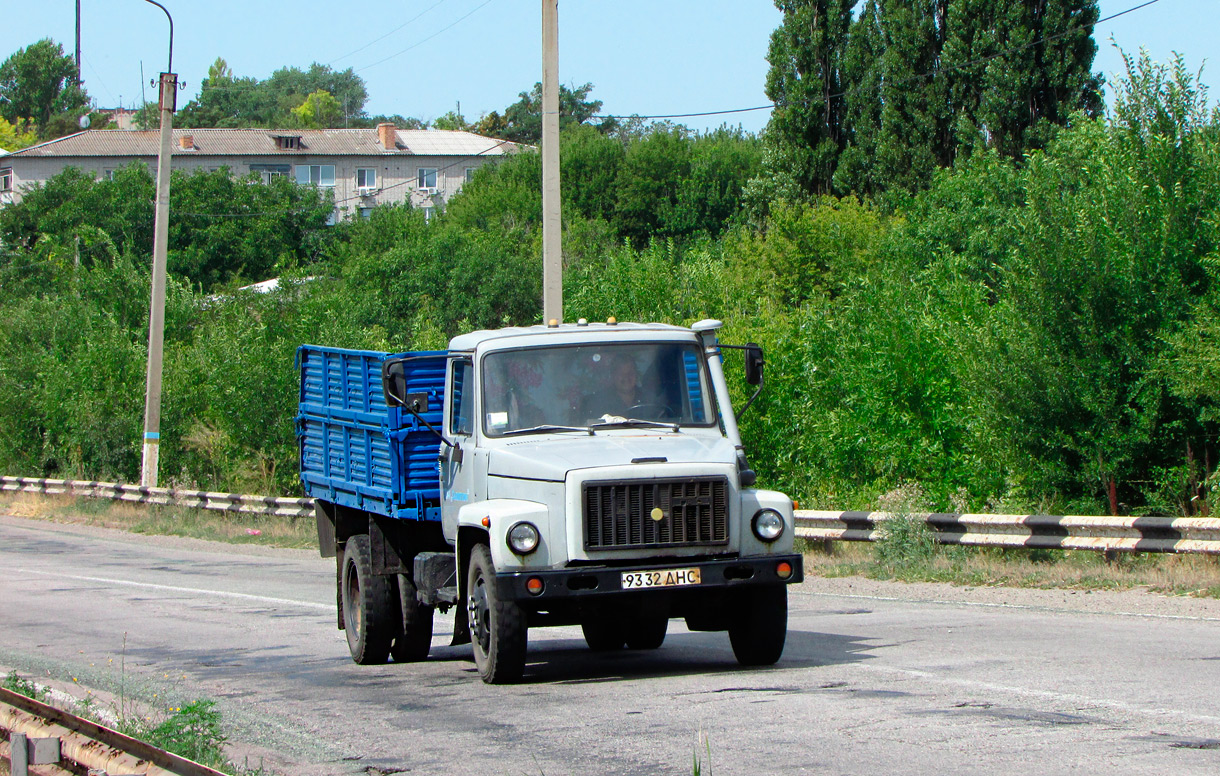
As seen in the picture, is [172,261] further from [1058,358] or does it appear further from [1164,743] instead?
[1164,743]

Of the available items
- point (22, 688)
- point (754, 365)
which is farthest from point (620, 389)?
point (22, 688)

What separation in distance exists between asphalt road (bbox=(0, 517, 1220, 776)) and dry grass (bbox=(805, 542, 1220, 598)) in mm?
635

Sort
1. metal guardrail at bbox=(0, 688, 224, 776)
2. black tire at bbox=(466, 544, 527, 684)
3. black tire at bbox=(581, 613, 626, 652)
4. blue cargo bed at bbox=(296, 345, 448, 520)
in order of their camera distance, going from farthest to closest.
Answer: black tire at bbox=(581, 613, 626, 652), blue cargo bed at bbox=(296, 345, 448, 520), black tire at bbox=(466, 544, 527, 684), metal guardrail at bbox=(0, 688, 224, 776)

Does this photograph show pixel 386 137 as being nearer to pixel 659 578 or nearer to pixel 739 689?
pixel 659 578

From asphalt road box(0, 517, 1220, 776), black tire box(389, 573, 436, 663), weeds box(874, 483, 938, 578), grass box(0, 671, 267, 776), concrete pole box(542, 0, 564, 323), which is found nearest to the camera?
asphalt road box(0, 517, 1220, 776)

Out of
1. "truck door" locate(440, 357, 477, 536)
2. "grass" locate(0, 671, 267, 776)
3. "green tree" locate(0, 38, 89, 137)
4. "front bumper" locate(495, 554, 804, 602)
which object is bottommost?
"grass" locate(0, 671, 267, 776)

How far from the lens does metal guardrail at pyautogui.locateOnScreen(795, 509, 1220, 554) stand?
13.5 meters

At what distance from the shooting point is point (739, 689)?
8.18 metres

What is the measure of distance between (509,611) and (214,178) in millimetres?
78041

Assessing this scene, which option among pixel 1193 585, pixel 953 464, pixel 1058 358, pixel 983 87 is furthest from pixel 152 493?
pixel 983 87

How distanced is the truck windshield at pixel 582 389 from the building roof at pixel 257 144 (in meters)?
90.5

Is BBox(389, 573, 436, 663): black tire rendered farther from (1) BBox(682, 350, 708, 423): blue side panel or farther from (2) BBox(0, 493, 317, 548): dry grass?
(2) BBox(0, 493, 317, 548): dry grass

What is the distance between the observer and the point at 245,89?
18112 centimetres

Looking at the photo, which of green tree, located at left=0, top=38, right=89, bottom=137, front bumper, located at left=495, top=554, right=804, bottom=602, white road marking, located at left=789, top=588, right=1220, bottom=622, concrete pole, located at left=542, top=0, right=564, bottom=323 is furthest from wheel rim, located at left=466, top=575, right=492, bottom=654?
green tree, located at left=0, top=38, right=89, bottom=137
